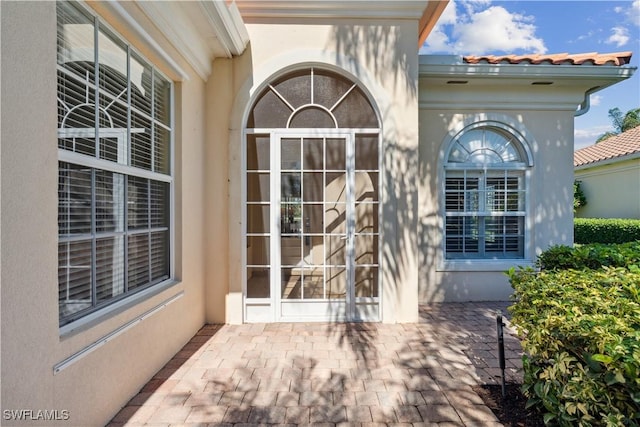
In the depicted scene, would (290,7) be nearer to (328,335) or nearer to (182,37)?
(182,37)

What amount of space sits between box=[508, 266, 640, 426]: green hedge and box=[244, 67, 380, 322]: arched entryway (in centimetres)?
219

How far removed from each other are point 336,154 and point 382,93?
3.40 feet

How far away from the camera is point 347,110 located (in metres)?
4.23

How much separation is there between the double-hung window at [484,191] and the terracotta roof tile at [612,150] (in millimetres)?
7907

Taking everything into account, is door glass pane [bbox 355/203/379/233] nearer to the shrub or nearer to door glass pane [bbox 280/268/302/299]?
door glass pane [bbox 280/268/302/299]

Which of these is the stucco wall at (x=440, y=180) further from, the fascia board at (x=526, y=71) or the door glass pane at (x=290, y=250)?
the door glass pane at (x=290, y=250)

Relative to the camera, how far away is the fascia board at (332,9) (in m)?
3.96

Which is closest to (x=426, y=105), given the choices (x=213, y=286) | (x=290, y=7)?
(x=290, y=7)

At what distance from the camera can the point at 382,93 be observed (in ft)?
13.6

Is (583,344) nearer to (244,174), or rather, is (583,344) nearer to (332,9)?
(244,174)

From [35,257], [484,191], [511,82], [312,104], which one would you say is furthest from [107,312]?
[511,82]

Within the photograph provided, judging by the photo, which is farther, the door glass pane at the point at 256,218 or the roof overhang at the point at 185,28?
the door glass pane at the point at 256,218

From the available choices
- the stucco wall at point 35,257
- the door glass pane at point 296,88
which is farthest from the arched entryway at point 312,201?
the stucco wall at point 35,257

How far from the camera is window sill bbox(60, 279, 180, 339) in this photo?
200 centimetres
